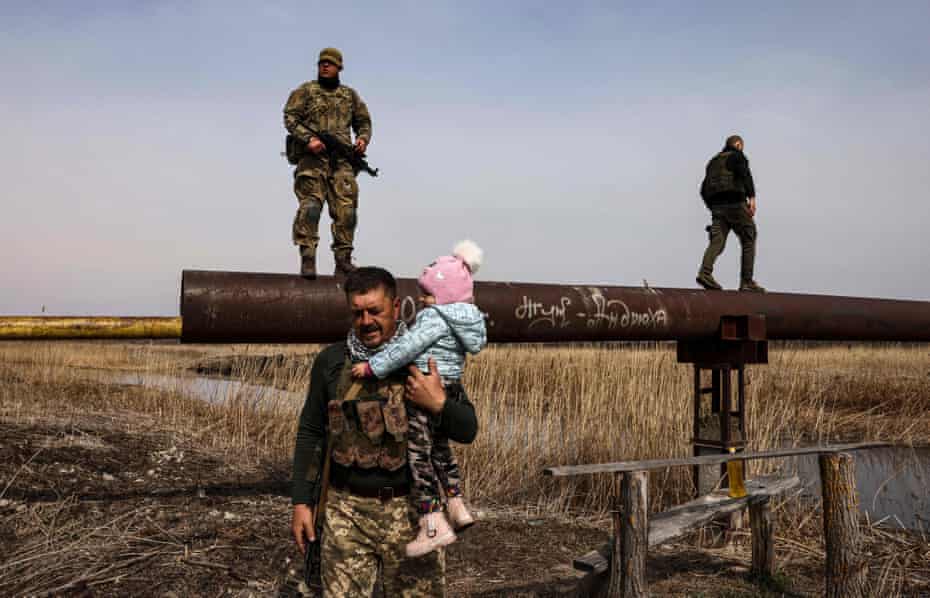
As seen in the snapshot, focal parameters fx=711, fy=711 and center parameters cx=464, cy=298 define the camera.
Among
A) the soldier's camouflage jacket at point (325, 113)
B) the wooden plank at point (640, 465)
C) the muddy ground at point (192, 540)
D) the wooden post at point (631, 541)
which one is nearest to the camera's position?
the wooden plank at point (640, 465)

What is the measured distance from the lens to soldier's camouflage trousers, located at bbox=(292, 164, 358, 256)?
450 centimetres

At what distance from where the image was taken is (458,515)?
242cm

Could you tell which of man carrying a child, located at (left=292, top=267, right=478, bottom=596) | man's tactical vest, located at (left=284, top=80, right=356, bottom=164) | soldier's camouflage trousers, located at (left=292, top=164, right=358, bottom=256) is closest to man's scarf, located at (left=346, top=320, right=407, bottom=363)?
man carrying a child, located at (left=292, top=267, right=478, bottom=596)

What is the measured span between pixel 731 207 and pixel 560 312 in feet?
8.37

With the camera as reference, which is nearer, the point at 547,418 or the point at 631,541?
the point at 631,541

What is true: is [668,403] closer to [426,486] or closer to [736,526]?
[736,526]

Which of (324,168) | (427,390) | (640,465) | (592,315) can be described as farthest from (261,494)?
(427,390)

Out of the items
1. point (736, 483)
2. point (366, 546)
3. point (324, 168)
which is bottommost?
point (736, 483)

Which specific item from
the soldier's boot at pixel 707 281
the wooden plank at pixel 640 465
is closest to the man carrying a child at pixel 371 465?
the wooden plank at pixel 640 465

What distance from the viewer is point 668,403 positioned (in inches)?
275

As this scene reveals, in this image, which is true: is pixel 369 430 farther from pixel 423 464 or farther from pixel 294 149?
pixel 294 149

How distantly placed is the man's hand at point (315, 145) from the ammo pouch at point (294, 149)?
9cm

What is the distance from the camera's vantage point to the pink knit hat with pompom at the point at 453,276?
2469 mm

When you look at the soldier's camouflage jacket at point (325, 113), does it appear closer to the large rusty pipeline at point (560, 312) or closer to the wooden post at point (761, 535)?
the large rusty pipeline at point (560, 312)
